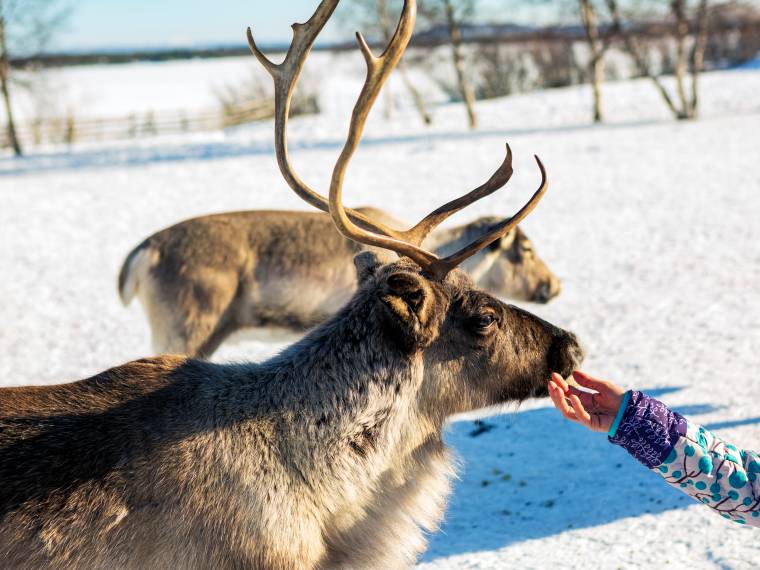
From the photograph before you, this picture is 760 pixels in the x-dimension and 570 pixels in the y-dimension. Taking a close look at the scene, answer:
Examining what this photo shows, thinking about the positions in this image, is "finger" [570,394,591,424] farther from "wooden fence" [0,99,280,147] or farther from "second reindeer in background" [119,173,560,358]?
Result: "wooden fence" [0,99,280,147]

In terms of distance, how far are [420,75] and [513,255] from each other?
3615 centimetres

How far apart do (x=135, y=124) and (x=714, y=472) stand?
33537 millimetres

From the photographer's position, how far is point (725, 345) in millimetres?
7375

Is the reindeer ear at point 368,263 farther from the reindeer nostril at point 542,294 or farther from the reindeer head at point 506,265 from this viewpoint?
the reindeer nostril at point 542,294

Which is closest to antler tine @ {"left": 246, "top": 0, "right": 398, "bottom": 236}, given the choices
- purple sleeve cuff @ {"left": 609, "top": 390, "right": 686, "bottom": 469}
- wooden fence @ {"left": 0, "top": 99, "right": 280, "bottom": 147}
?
purple sleeve cuff @ {"left": 609, "top": 390, "right": 686, "bottom": 469}

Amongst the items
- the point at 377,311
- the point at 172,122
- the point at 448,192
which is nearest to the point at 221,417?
the point at 377,311

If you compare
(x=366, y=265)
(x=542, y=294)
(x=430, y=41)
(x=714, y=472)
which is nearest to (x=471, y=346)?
(x=366, y=265)

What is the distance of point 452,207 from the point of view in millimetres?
3623

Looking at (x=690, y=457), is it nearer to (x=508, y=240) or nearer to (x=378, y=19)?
(x=508, y=240)

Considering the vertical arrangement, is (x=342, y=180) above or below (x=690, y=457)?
above

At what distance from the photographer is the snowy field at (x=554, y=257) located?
15.6 feet

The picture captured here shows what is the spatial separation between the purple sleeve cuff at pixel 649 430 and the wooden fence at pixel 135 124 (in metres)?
30.7

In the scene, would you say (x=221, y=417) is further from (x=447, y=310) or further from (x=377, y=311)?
(x=447, y=310)

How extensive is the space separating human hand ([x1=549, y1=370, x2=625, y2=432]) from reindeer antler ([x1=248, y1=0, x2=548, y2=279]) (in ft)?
1.91
